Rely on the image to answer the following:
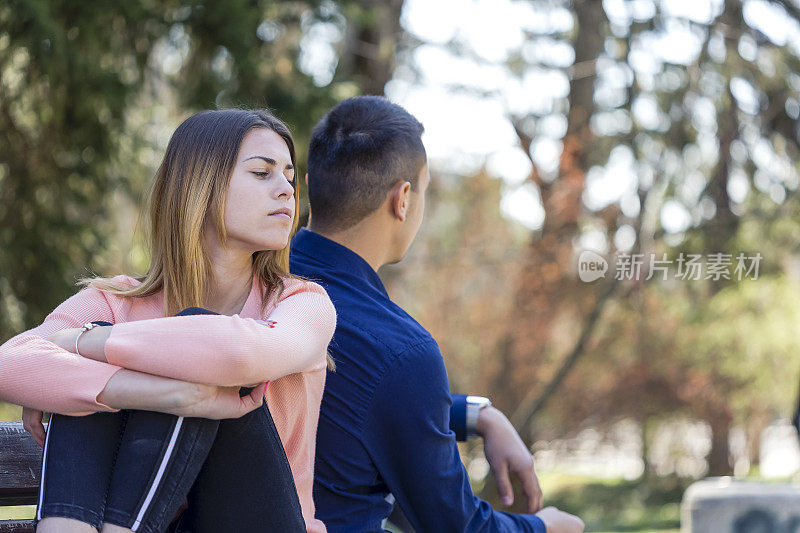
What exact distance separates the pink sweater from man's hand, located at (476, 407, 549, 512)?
0.54 metres

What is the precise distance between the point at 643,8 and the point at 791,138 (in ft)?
5.59

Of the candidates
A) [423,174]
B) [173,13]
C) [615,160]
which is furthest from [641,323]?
[423,174]

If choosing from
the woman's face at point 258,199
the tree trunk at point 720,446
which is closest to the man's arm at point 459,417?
the woman's face at point 258,199

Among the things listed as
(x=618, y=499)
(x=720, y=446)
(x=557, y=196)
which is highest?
(x=557, y=196)

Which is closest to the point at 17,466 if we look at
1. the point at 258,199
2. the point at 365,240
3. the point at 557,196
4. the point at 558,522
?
the point at 258,199

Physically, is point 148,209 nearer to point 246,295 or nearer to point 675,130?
point 246,295

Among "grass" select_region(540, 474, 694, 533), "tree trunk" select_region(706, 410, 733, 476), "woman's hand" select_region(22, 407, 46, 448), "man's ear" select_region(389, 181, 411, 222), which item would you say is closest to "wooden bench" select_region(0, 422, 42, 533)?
"woman's hand" select_region(22, 407, 46, 448)

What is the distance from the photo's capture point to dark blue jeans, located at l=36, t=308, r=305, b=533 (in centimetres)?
154

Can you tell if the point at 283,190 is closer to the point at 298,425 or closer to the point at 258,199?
the point at 258,199

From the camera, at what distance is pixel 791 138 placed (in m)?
8.22

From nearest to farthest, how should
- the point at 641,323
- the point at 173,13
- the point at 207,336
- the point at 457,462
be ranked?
the point at 207,336, the point at 457,462, the point at 173,13, the point at 641,323

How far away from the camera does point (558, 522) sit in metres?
2.11

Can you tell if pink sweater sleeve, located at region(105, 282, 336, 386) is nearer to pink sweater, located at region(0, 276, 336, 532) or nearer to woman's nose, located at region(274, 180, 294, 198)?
pink sweater, located at region(0, 276, 336, 532)

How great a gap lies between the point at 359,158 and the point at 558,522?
95 centimetres
